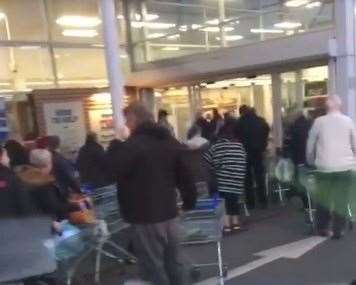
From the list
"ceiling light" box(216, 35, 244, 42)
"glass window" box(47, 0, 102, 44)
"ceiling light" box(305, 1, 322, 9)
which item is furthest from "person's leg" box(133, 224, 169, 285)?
"glass window" box(47, 0, 102, 44)

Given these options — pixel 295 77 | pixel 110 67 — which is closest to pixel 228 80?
→ pixel 295 77

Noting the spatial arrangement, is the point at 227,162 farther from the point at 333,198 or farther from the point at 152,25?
the point at 152,25

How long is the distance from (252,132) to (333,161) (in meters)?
2.86

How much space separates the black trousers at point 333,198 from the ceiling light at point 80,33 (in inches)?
367

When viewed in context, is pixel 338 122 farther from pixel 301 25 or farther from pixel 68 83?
pixel 68 83

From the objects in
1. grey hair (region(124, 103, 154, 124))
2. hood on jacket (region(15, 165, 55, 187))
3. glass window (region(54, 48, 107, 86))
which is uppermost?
glass window (region(54, 48, 107, 86))

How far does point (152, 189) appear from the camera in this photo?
4.30 m

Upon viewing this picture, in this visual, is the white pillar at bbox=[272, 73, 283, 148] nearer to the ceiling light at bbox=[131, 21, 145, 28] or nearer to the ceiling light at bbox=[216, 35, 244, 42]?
the ceiling light at bbox=[216, 35, 244, 42]

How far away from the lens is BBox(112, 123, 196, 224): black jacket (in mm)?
4266

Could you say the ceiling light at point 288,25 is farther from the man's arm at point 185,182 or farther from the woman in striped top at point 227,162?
the man's arm at point 185,182

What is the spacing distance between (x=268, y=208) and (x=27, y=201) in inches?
257

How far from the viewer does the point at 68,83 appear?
47.4 ft

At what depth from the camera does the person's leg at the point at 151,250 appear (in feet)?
14.3

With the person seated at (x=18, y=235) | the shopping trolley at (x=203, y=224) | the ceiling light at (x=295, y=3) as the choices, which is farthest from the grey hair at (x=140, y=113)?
the ceiling light at (x=295, y=3)
